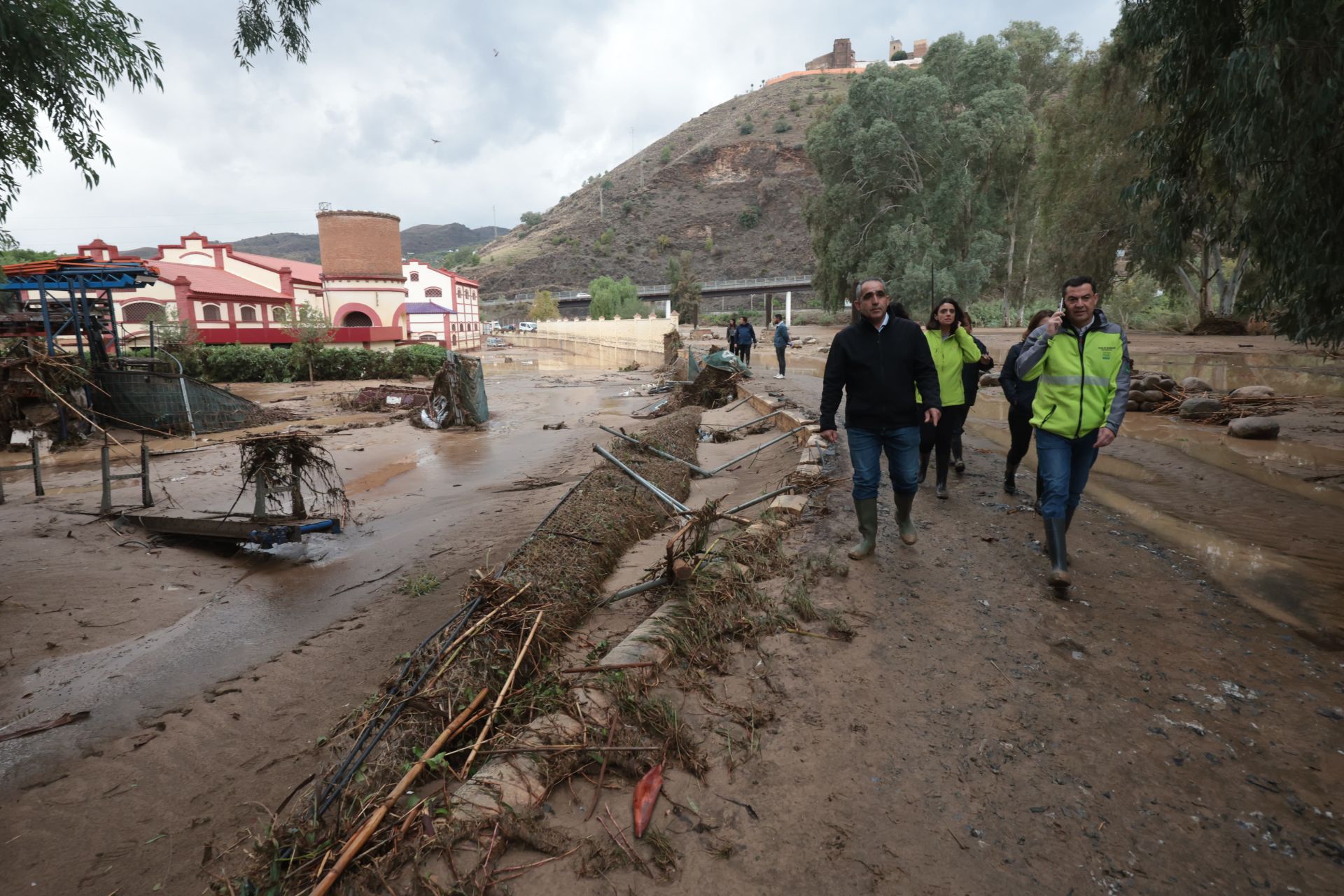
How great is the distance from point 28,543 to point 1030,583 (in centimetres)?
985

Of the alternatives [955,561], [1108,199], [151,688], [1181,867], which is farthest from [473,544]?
[1108,199]

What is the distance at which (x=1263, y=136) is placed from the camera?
5.00 m

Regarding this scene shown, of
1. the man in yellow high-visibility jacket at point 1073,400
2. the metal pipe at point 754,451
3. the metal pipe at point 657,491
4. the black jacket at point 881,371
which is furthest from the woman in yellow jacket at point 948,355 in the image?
the metal pipe at point 754,451

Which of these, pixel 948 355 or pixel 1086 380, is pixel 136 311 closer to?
pixel 948 355

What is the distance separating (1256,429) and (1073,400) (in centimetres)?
738

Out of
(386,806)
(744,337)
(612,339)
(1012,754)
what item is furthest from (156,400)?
(612,339)

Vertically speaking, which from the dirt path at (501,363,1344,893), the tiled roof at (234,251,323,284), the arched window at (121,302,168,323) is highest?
the tiled roof at (234,251,323,284)

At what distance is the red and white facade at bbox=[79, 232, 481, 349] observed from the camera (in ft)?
103

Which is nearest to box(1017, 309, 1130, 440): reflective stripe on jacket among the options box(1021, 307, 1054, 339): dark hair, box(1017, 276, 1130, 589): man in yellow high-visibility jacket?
box(1017, 276, 1130, 589): man in yellow high-visibility jacket

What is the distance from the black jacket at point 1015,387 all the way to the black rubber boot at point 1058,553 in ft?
4.97

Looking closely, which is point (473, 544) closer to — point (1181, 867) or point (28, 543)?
point (28, 543)

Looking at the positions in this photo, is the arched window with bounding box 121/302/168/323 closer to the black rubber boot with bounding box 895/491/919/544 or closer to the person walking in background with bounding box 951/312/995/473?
the person walking in background with bounding box 951/312/995/473

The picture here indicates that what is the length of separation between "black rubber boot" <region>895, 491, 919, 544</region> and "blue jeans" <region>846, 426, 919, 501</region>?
0.25m

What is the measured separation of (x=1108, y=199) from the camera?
24.5m
